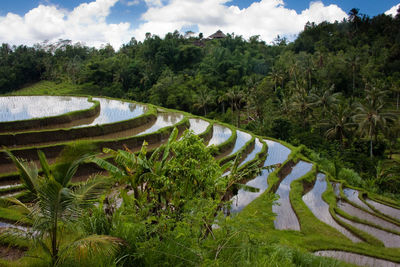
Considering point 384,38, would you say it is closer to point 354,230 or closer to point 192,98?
point 192,98

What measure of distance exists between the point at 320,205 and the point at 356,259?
15.2 feet

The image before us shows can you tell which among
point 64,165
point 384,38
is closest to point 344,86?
point 384,38

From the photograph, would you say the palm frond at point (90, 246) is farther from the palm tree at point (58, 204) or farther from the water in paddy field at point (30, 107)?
the water in paddy field at point (30, 107)

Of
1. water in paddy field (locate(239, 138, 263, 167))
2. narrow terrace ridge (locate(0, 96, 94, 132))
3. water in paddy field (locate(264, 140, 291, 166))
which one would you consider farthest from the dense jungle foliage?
narrow terrace ridge (locate(0, 96, 94, 132))

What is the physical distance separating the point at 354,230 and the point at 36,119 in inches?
646

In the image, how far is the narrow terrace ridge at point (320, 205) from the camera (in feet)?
39.5

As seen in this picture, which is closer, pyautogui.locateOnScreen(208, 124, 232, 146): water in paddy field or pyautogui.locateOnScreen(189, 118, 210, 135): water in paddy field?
pyautogui.locateOnScreen(208, 124, 232, 146): water in paddy field

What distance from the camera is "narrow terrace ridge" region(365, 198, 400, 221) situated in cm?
1416

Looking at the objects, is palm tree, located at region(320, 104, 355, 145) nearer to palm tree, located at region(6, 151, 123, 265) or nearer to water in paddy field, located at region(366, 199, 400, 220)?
water in paddy field, located at region(366, 199, 400, 220)

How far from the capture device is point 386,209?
14.8m

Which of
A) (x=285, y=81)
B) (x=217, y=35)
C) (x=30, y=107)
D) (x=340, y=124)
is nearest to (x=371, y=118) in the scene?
(x=340, y=124)

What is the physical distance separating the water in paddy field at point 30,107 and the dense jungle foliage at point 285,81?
1747 centimetres

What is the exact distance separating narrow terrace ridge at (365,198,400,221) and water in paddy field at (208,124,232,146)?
926 centimetres

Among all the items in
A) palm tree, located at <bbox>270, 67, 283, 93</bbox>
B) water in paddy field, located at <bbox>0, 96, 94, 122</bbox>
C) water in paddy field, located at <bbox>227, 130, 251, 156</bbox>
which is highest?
palm tree, located at <bbox>270, 67, 283, 93</bbox>
